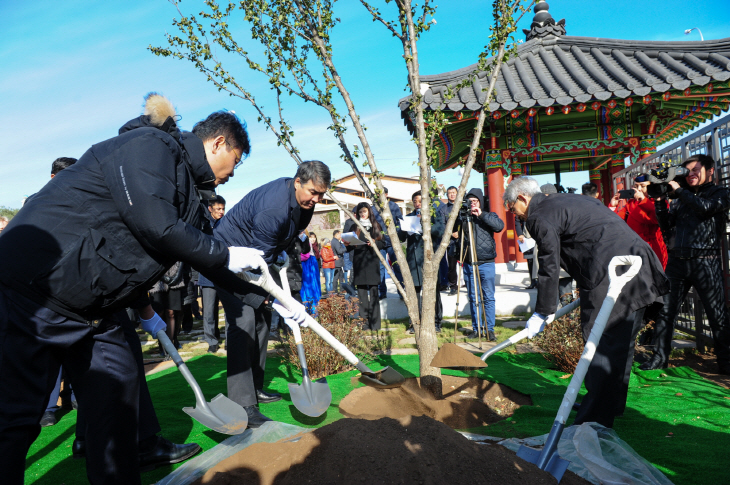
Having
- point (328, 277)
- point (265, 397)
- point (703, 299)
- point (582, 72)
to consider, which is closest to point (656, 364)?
point (703, 299)

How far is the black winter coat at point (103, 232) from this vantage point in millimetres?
1620

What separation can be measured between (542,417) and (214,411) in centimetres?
212

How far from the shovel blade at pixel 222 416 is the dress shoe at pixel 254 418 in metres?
0.19

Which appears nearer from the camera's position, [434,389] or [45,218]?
[45,218]

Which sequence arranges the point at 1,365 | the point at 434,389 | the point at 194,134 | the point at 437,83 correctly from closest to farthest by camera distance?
the point at 1,365 < the point at 194,134 < the point at 434,389 < the point at 437,83

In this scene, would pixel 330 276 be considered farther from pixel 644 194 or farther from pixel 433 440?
pixel 433 440

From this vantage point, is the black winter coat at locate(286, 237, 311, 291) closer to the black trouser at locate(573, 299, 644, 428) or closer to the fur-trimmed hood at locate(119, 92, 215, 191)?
the fur-trimmed hood at locate(119, 92, 215, 191)

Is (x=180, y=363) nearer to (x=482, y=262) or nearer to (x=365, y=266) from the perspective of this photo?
(x=365, y=266)

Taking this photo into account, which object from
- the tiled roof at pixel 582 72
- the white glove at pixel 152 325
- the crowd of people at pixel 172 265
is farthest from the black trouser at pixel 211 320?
the tiled roof at pixel 582 72

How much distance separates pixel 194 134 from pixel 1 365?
1181mm

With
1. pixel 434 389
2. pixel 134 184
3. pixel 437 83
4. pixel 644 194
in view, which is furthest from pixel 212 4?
pixel 437 83

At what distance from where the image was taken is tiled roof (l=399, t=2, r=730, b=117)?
273 inches

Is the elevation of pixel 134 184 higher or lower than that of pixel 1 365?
higher

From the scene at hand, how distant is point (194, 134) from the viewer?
218 centimetres
